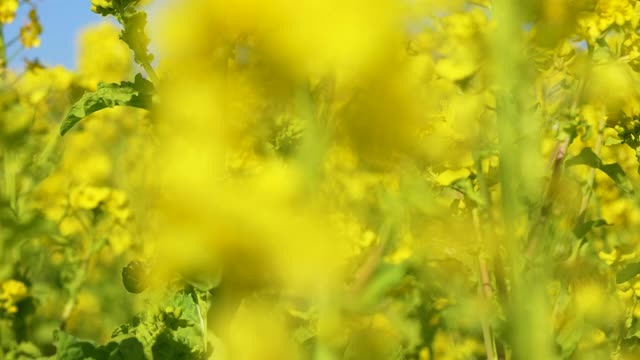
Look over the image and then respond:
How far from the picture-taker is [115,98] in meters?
1.70

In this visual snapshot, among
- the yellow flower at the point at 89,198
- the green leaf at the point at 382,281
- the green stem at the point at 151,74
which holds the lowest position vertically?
the green leaf at the point at 382,281

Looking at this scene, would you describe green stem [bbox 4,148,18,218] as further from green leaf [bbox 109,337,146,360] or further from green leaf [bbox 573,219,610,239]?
green leaf [bbox 573,219,610,239]

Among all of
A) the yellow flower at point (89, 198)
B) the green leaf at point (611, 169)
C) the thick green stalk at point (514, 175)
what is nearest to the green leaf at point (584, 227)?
the green leaf at point (611, 169)

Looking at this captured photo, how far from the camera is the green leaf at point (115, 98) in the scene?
1.71m

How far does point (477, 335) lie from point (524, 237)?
2.69 ft

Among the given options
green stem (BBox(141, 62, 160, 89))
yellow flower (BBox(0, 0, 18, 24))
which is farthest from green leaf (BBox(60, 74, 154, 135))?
yellow flower (BBox(0, 0, 18, 24))

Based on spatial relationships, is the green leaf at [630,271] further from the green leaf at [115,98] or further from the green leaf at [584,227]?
the green leaf at [115,98]

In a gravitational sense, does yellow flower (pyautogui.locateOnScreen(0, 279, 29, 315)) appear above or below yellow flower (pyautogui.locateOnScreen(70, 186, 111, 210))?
below

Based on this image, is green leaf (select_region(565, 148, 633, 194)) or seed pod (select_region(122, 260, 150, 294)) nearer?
seed pod (select_region(122, 260, 150, 294))

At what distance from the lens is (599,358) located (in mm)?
2824

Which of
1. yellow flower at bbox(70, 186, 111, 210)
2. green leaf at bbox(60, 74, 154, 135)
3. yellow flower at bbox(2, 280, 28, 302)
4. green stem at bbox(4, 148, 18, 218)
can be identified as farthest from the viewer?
yellow flower at bbox(70, 186, 111, 210)

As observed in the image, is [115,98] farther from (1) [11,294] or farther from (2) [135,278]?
(1) [11,294]

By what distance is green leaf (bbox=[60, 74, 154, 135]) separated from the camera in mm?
1705

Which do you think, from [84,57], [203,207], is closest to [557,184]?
[203,207]
